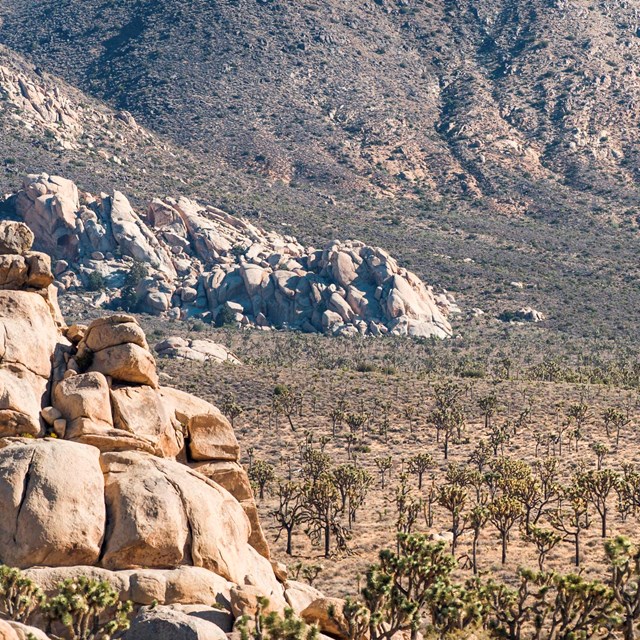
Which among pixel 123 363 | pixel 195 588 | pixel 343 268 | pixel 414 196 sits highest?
pixel 123 363

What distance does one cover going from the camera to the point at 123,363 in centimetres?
3222

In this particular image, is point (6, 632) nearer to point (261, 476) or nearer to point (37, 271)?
point (37, 271)

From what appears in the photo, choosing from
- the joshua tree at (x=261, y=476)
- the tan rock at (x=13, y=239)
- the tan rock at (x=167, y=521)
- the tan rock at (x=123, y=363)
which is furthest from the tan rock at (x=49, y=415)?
the joshua tree at (x=261, y=476)

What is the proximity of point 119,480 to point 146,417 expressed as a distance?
3891 millimetres

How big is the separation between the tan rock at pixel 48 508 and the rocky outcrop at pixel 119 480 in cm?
3

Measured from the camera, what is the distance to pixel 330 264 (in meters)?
134

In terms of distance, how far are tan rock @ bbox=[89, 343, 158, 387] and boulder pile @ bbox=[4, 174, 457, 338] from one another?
3714 inches

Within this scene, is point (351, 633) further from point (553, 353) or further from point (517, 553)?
point (553, 353)

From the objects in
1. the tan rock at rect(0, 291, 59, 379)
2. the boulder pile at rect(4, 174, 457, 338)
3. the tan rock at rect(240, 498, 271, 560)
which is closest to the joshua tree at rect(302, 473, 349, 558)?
the tan rock at rect(240, 498, 271, 560)

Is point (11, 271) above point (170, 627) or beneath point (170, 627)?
above

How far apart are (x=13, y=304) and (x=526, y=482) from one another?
118 ft

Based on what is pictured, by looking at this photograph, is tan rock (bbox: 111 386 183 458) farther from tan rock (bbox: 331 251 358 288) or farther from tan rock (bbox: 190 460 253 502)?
tan rock (bbox: 331 251 358 288)

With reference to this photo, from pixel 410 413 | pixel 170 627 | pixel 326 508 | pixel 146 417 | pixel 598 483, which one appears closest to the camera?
pixel 170 627

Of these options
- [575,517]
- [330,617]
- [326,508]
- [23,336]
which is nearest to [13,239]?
[23,336]
